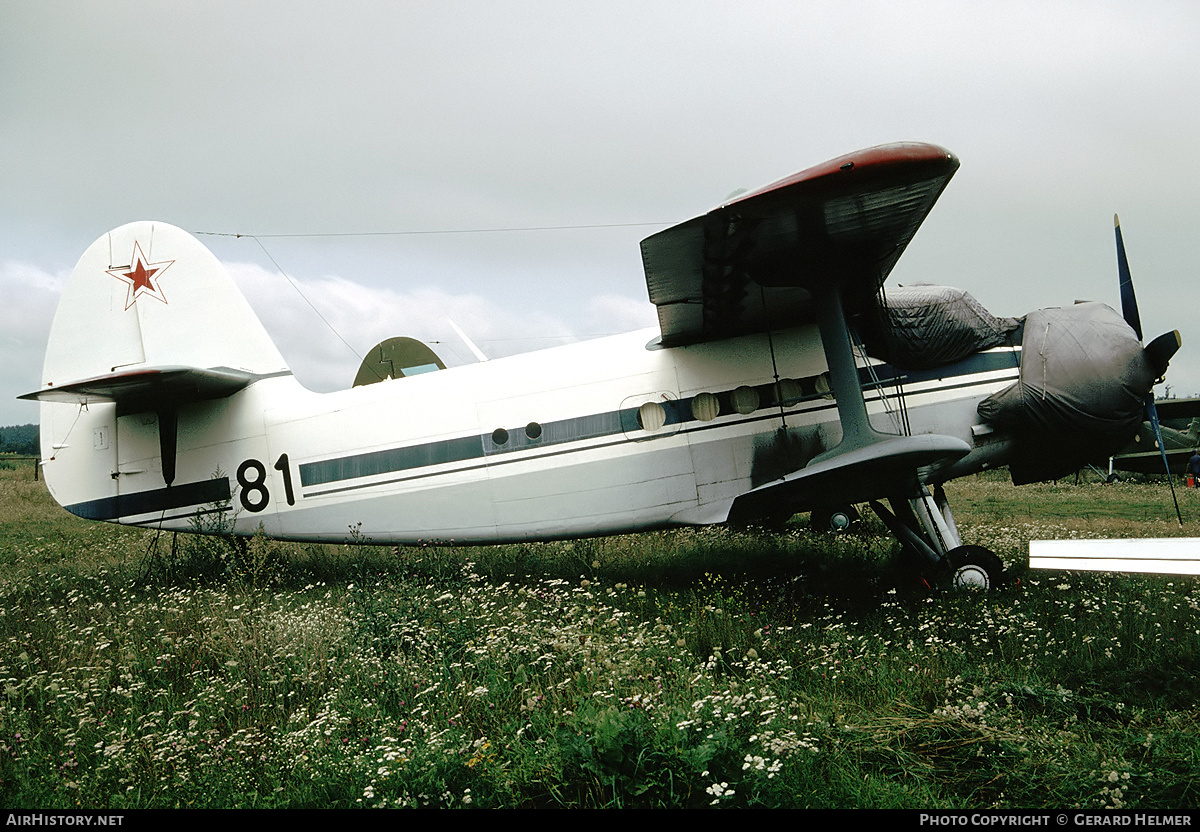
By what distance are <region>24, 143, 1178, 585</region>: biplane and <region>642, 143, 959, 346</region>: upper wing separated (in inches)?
1.1

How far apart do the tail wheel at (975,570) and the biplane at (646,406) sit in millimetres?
20

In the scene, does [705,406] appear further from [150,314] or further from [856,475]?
[150,314]

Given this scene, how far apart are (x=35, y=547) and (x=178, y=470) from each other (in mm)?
5788

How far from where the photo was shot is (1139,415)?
19.7 feet

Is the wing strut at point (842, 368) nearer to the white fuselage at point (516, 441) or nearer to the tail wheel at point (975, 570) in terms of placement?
the white fuselage at point (516, 441)

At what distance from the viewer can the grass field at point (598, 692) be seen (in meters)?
2.83

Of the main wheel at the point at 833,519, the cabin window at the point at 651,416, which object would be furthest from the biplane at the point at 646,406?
the main wheel at the point at 833,519

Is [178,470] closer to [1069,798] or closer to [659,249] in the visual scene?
[659,249]

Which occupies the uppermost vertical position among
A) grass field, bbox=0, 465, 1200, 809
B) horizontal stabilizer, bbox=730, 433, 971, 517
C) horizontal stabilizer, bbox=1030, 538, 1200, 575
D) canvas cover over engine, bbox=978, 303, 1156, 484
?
canvas cover over engine, bbox=978, 303, 1156, 484

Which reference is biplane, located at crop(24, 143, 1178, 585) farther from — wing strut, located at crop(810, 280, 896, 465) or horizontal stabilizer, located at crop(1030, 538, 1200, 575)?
horizontal stabilizer, located at crop(1030, 538, 1200, 575)

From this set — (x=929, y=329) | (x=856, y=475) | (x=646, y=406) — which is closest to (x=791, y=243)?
(x=856, y=475)

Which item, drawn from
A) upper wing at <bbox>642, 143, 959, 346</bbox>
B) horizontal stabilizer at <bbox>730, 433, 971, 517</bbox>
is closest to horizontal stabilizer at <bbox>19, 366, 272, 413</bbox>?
upper wing at <bbox>642, 143, 959, 346</bbox>

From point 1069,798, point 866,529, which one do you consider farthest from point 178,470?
point 866,529

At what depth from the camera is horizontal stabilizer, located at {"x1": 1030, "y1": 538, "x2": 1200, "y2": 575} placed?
3007 millimetres
